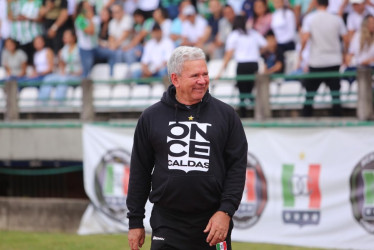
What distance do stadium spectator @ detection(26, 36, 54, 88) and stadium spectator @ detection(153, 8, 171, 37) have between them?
2.57 metres

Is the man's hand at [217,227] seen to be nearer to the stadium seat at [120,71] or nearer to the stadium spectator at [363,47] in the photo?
the stadium spectator at [363,47]

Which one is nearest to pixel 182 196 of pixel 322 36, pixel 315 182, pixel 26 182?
pixel 315 182

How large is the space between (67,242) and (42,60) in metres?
5.41

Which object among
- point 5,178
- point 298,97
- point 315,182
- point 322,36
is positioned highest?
point 322,36

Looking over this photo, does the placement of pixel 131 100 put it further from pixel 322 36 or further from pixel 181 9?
pixel 322 36

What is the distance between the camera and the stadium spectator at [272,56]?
1374cm

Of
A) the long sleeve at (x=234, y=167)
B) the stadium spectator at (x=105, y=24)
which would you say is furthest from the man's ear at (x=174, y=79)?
the stadium spectator at (x=105, y=24)

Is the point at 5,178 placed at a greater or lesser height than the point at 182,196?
lesser

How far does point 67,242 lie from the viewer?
41.3 feet

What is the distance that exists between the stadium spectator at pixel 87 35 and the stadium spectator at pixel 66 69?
11.1 inches

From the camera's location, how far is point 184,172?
18.5 feet

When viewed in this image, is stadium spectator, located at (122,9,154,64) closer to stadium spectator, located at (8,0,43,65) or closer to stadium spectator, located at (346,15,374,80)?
stadium spectator, located at (8,0,43,65)

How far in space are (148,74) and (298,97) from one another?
3.11 m

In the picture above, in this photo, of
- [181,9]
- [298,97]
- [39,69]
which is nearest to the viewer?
[298,97]
